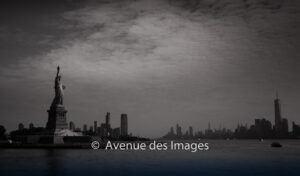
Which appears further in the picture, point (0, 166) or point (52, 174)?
point (0, 166)

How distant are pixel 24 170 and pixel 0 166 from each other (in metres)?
5.18

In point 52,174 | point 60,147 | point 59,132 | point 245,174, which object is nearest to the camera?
point 52,174

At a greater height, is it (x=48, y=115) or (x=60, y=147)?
(x=48, y=115)

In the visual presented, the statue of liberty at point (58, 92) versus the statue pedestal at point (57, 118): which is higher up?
the statue of liberty at point (58, 92)

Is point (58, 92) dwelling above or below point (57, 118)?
above

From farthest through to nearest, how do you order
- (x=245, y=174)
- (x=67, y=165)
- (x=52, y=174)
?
1. (x=67, y=165)
2. (x=245, y=174)
3. (x=52, y=174)

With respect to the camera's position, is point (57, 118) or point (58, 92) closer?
point (57, 118)

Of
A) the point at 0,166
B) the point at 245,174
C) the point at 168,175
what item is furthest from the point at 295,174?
the point at 0,166

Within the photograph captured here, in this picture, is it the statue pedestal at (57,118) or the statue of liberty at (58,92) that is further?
the statue of liberty at (58,92)

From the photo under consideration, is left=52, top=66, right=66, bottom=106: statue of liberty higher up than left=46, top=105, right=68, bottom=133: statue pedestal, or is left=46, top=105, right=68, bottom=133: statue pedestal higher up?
left=52, top=66, right=66, bottom=106: statue of liberty

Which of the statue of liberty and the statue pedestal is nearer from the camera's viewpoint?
the statue pedestal

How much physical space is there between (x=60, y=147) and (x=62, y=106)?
10845 millimetres

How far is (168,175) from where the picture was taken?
111 feet

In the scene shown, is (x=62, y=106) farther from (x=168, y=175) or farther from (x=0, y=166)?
(x=168, y=175)
